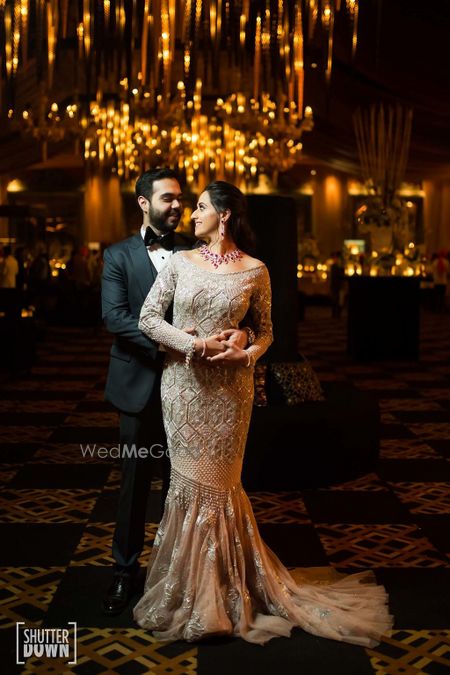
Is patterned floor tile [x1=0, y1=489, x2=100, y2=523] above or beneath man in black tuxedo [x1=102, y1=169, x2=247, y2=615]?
beneath

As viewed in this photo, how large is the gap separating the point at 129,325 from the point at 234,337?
1.51 ft

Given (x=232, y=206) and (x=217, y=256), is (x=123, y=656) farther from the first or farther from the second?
(x=232, y=206)

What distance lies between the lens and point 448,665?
10.2ft

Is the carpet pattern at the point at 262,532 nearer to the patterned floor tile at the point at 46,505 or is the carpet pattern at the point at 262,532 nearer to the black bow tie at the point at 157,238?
the patterned floor tile at the point at 46,505

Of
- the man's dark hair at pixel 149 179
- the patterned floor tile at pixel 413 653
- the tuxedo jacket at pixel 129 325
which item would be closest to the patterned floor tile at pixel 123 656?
the patterned floor tile at pixel 413 653

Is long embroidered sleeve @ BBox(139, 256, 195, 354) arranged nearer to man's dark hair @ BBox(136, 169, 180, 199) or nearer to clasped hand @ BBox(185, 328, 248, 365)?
clasped hand @ BBox(185, 328, 248, 365)

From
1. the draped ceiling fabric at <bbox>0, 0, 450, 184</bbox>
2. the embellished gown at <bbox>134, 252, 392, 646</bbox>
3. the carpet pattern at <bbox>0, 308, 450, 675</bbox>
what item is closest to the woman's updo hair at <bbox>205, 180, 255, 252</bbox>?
the embellished gown at <bbox>134, 252, 392, 646</bbox>

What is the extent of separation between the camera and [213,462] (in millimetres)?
3395

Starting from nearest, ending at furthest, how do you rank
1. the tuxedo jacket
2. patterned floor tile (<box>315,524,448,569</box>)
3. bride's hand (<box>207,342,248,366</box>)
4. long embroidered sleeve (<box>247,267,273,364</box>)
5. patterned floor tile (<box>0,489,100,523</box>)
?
bride's hand (<box>207,342,248,366</box>), long embroidered sleeve (<box>247,267,273,364</box>), the tuxedo jacket, patterned floor tile (<box>315,524,448,569</box>), patterned floor tile (<box>0,489,100,523</box>)

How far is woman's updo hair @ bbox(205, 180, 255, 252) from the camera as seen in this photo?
3.36 m

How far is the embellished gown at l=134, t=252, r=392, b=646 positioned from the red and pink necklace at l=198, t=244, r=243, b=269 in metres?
0.05

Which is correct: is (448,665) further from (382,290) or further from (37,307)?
(37,307)

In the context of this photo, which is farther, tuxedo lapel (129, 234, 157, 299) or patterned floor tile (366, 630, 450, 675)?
tuxedo lapel (129, 234, 157, 299)

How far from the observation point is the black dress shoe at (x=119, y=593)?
3506mm
